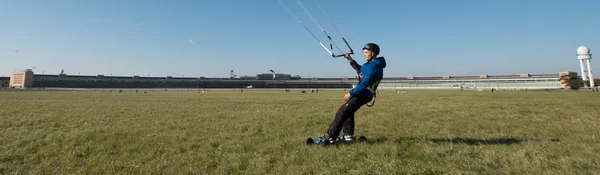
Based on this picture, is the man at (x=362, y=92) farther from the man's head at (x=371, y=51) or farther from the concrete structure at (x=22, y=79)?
the concrete structure at (x=22, y=79)

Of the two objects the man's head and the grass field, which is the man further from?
the grass field

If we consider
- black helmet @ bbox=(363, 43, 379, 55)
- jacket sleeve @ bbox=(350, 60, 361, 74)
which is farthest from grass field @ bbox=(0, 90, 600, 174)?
black helmet @ bbox=(363, 43, 379, 55)

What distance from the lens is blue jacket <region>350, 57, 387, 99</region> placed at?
565 cm

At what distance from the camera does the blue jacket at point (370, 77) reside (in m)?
A: 5.65

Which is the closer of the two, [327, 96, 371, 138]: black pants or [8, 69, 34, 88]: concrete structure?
[327, 96, 371, 138]: black pants

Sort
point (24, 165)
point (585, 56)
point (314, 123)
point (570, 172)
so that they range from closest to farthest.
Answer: point (570, 172) < point (24, 165) < point (314, 123) < point (585, 56)

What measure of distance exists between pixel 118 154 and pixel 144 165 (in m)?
1.21

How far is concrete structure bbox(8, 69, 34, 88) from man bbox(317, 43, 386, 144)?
695 ft

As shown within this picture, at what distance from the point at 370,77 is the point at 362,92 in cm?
35

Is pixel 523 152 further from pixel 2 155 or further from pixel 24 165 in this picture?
pixel 2 155

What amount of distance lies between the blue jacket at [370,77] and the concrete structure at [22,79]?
212366mm

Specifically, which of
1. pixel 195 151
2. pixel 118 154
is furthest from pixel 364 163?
pixel 118 154

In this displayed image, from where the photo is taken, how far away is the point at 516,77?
498ft

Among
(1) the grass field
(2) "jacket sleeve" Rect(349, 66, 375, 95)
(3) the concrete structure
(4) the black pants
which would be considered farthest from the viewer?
(3) the concrete structure
